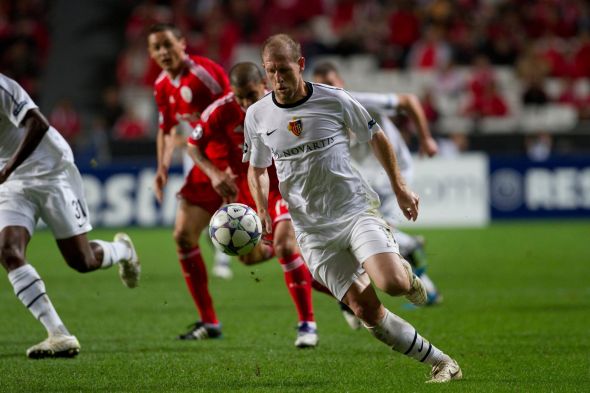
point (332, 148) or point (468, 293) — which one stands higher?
point (332, 148)

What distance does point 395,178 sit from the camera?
5945mm

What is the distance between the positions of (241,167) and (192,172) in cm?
39

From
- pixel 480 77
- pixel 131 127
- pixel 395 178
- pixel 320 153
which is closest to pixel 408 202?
pixel 395 178

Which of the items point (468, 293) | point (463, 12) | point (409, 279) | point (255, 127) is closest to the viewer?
point (409, 279)

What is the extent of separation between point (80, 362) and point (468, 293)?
4937 millimetres

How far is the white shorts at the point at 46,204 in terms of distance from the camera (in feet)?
23.8

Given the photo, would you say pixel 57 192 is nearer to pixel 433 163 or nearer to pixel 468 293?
pixel 468 293

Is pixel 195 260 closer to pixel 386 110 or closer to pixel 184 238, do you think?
pixel 184 238

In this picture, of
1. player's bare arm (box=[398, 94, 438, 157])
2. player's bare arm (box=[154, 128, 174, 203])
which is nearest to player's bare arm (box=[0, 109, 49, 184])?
player's bare arm (box=[154, 128, 174, 203])

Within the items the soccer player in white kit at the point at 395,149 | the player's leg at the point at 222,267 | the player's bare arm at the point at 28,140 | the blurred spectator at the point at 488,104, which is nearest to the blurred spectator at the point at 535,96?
the blurred spectator at the point at 488,104

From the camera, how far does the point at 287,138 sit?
240 inches

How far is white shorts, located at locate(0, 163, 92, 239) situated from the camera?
7254 millimetres

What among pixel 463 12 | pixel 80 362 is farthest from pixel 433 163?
pixel 80 362

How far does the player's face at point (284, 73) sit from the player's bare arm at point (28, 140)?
183cm
